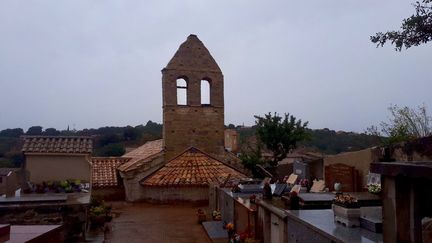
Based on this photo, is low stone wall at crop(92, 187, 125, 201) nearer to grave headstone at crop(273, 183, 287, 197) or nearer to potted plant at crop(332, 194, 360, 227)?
grave headstone at crop(273, 183, 287, 197)

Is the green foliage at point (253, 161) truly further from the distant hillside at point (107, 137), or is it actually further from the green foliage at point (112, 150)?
the green foliage at point (112, 150)

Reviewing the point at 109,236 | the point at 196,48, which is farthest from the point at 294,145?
the point at 109,236

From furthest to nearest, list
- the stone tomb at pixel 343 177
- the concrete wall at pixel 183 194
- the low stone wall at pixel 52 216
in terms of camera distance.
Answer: the concrete wall at pixel 183 194 → the stone tomb at pixel 343 177 → the low stone wall at pixel 52 216

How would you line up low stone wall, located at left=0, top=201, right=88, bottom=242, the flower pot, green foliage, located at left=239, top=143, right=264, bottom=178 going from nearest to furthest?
1. the flower pot
2. low stone wall, located at left=0, top=201, right=88, bottom=242
3. green foliage, located at left=239, top=143, right=264, bottom=178

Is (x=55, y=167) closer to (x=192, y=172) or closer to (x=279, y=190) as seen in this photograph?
(x=279, y=190)

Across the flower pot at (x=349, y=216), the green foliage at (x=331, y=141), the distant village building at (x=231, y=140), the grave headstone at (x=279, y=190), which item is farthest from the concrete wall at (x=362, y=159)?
the distant village building at (x=231, y=140)

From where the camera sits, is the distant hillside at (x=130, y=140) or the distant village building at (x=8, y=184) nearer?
the distant village building at (x=8, y=184)

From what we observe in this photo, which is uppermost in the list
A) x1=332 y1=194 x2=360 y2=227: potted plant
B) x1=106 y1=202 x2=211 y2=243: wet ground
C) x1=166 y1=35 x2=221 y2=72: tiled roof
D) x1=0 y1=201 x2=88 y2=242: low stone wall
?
x1=166 y1=35 x2=221 y2=72: tiled roof

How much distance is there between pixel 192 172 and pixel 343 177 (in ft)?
30.1

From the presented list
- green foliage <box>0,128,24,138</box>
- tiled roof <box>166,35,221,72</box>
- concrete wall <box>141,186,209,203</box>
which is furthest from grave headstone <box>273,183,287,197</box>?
green foliage <box>0,128,24,138</box>

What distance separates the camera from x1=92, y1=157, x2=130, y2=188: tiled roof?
23.1 metres

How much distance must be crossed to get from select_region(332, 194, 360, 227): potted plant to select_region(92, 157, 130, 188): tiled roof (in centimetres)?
1761

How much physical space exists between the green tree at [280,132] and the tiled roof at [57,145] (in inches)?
419

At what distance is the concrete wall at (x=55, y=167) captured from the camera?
466 inches
